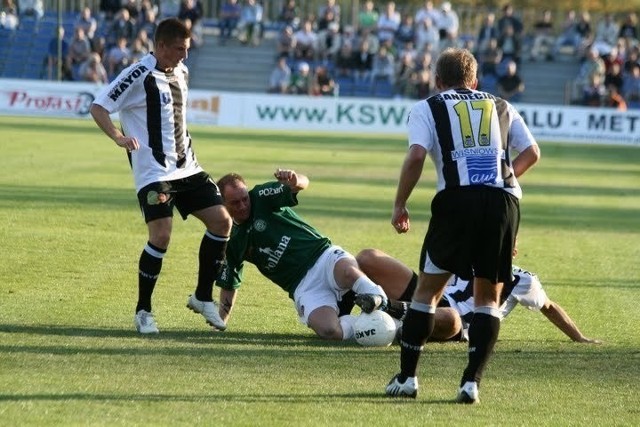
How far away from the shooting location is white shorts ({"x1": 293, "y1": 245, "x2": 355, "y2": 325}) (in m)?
9.60

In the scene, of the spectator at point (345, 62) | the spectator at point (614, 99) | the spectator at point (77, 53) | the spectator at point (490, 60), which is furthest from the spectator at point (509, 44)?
the spectator at point (77, 53)

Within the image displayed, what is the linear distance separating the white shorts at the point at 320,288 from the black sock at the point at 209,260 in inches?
24.2

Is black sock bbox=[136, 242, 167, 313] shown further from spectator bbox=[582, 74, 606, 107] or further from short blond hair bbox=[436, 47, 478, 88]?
spectator bbox=[582, 74, 606, 107]

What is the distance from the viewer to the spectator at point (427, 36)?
151 feet

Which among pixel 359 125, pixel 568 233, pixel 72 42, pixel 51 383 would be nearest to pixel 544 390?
pixel 51 383

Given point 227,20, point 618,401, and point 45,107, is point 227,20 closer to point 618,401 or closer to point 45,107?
point 45,107

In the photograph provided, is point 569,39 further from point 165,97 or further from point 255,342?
point 255,342

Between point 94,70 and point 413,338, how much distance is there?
120ft

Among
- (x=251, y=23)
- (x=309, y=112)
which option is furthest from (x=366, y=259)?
(x=251, y=23)

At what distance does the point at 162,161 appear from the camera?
9562 mm

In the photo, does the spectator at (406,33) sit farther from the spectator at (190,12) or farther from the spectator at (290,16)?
the spectator at (190,12)

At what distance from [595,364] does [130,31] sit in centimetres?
3887

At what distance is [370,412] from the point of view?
7.27 m

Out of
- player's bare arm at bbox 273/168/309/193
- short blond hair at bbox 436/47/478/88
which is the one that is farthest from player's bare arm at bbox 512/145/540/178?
player's bare arm at bbox 273/168/309/193
